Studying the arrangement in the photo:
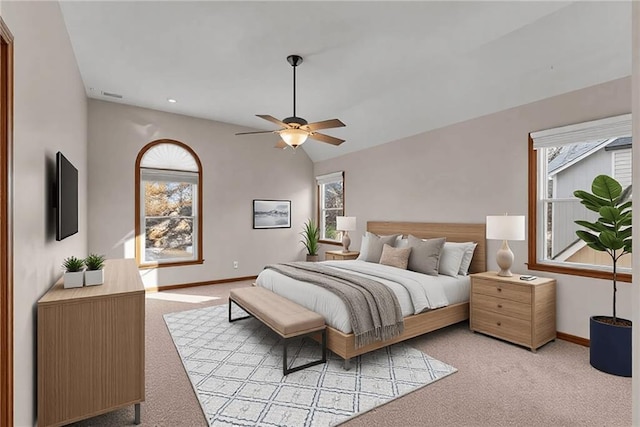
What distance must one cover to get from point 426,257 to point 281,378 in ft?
7.19

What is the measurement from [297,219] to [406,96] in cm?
353

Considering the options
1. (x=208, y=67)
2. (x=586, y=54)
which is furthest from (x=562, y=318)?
(x=208, y=67)

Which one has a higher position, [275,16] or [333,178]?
[275,16]

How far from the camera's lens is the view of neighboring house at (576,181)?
313 centimetres

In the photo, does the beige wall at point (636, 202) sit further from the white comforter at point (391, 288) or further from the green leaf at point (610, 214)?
the green leaf at point (610, 214)

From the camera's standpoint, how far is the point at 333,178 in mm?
6695

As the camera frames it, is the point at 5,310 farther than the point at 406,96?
No

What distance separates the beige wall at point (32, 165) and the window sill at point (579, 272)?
430 centimetres

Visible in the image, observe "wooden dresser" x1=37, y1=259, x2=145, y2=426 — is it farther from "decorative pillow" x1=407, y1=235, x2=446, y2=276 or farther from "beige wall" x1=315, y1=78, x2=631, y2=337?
"beige wall" x1=315, y1=78, x2=631, y2=337

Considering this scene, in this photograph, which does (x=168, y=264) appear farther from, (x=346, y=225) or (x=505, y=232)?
(x=505, y=232)

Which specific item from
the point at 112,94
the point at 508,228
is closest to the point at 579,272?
the point at 508,228

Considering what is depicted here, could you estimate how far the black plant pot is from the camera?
259 cm

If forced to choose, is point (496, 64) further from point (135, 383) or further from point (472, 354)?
point (135, 383)

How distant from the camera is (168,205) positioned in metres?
5.61
